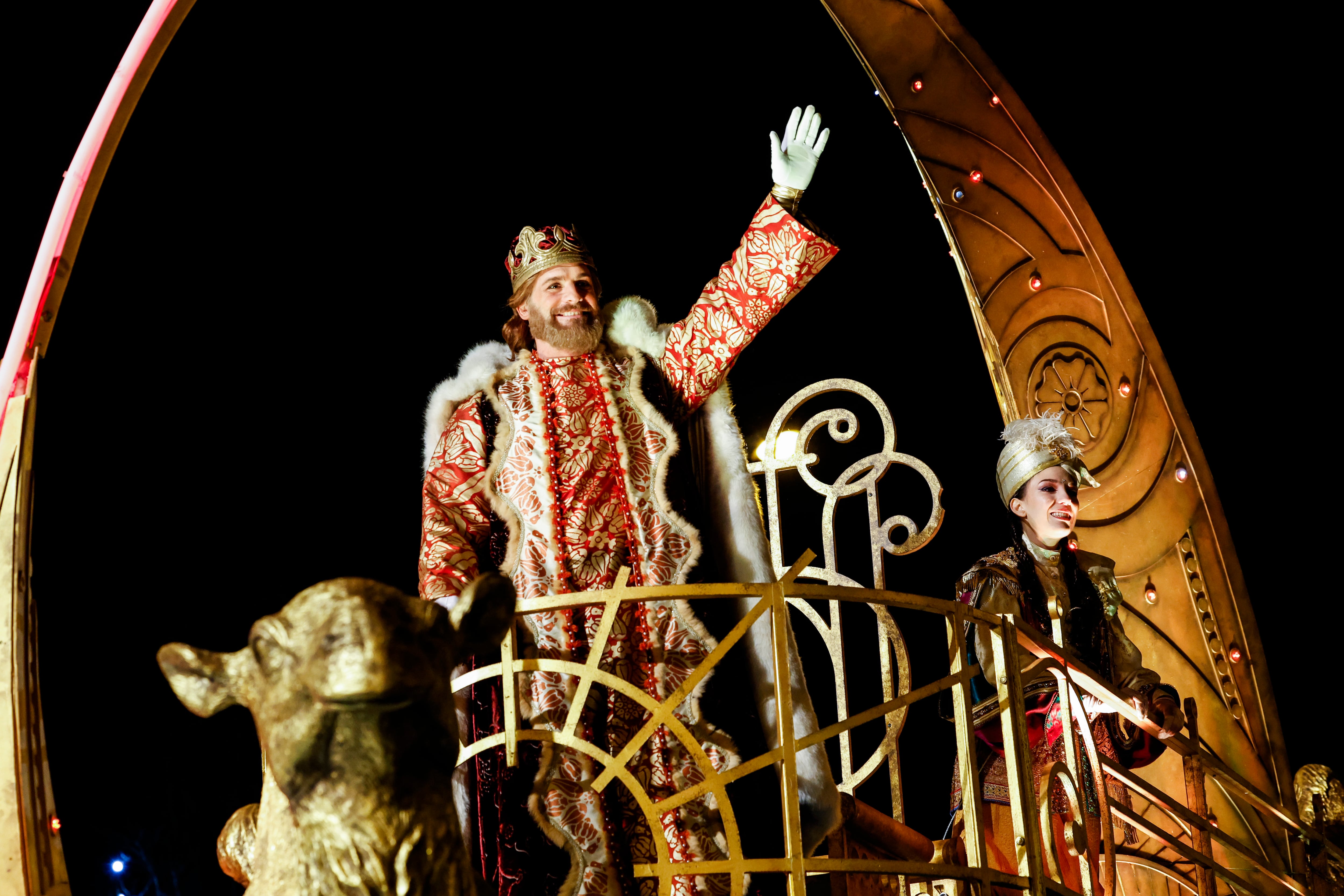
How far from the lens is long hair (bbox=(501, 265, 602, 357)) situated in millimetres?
3051

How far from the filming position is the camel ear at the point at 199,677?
142 cm

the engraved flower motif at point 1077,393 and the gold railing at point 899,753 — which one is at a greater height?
the engraved flower motif at point 1077,393

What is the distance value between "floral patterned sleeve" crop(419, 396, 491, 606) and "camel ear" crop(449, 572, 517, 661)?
3.59 feet

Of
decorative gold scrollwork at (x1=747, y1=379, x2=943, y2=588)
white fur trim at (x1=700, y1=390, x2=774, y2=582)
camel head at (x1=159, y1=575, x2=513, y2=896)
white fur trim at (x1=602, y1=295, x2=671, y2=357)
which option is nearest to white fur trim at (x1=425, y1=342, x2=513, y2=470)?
white fur trim at (x1=602, y1=295, x2=671, y2=357)

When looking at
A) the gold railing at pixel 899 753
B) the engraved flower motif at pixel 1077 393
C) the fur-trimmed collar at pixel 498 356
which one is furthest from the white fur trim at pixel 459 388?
the engraved flower motif at pixel 1077 393

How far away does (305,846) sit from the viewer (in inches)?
52.9

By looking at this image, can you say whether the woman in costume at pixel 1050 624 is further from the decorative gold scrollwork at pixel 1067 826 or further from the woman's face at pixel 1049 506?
the decorative gold scrollwork at pixel 1067 826

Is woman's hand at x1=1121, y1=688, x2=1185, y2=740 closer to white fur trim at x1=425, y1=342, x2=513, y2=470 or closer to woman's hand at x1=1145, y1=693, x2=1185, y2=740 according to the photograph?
woman's hand at x1=1145, y1=693, x2=1185, y2=740

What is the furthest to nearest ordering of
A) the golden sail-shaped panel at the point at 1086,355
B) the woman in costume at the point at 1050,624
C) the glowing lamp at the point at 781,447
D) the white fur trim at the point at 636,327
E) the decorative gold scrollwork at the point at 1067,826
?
the golden sail-shaped panel at the point at 1086,355 < the glowing lamp at the point at 781,447 < the woman in costume at the point at 1050,624 < the white fur trim at the point at 636,327 < the decorative gold scrollwork at the point at 1067,826

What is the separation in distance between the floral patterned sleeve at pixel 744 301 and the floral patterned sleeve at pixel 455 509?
0.45 m

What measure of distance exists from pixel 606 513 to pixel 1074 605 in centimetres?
138

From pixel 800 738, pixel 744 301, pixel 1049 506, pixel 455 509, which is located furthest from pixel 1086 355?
pixel 800 738

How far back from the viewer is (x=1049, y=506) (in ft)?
11.4

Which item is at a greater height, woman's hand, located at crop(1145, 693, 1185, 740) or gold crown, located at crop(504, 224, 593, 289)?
gold crown, located at crop(504, 224, 593, 289)
